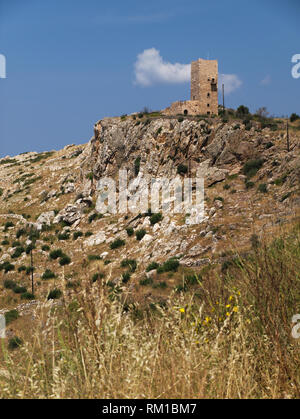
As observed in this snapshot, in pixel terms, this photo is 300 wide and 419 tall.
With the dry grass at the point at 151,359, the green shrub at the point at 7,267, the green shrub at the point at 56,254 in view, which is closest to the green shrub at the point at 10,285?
the green shrub at the point at 7,267

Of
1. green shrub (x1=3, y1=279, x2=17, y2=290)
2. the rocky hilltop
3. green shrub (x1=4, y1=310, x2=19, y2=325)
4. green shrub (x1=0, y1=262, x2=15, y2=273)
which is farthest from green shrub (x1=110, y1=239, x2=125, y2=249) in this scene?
green shrub (x1=4, y1=310, x2=19, y2=325)

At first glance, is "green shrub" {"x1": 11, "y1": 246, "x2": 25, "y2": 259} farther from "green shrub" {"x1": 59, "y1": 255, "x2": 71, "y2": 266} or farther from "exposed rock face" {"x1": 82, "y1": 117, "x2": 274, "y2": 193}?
"exposed rock face" {"x1": 82, "y1": 117, "x2": 274, "y2": 193}

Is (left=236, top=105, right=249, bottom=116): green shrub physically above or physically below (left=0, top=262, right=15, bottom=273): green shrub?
above

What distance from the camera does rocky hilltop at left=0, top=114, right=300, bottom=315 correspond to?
80.0 ft

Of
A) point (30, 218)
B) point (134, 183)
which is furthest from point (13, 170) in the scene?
A: point (134, 183)

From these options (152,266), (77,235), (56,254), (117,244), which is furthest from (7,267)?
(152,266)

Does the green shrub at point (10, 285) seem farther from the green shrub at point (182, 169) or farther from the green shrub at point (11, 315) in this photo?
the green shrub at point (182, 169)

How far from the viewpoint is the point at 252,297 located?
4789mm

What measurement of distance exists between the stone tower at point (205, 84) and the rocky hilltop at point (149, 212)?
23.3 feet

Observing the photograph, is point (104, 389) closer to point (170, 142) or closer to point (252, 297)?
point (252, 297)

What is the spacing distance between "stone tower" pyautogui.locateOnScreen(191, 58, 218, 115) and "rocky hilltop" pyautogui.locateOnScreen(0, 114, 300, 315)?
7116 mm

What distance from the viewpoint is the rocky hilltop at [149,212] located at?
24392 mm

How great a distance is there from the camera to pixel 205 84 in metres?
47.0
